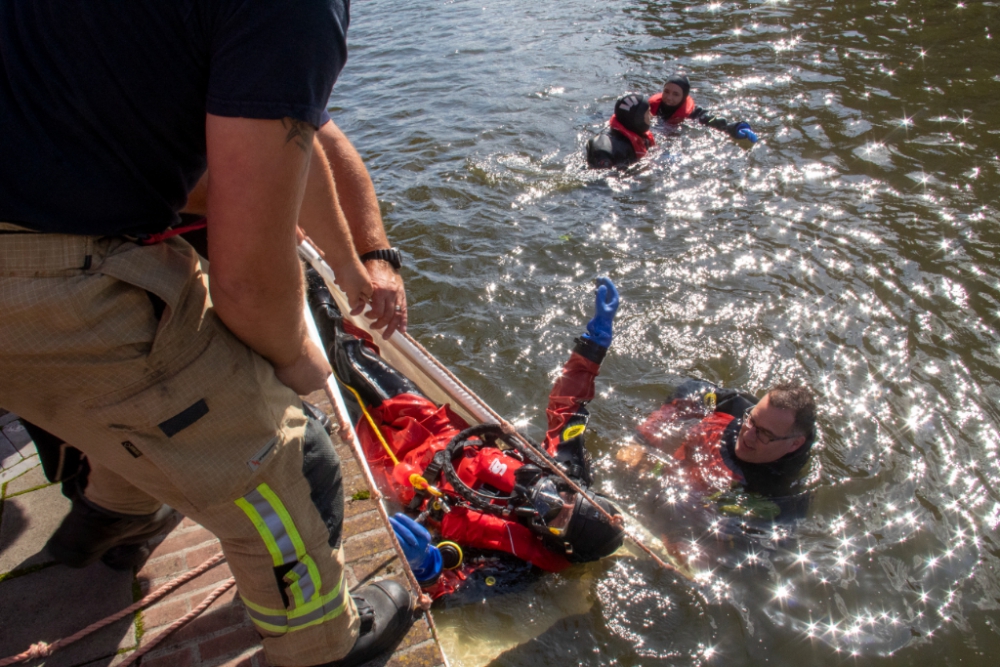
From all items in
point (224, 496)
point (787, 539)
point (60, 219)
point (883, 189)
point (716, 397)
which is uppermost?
point (60, 219)

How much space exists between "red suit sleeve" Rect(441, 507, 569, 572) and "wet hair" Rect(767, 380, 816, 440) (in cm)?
148

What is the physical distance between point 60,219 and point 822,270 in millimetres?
5466

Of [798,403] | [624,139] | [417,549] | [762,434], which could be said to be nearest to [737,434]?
[762,434]

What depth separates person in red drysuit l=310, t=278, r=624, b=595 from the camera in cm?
293

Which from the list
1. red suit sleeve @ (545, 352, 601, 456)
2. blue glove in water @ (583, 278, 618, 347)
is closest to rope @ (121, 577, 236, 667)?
red suit sleeve @ (545, 352, 601, 456)

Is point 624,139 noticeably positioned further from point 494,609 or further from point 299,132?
point 299,132

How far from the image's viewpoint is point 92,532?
2166 mm

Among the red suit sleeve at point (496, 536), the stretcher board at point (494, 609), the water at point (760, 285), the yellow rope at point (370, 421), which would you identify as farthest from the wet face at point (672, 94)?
the red suit sleeve at point (496, 536)

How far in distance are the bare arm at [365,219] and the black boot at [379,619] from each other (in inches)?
36.8

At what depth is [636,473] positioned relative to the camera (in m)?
4.04

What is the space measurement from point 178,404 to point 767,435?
313 cm

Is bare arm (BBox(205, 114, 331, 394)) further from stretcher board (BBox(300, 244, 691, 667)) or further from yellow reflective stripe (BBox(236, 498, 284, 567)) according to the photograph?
stretcher board (BBox(300, 244, 691, 667))

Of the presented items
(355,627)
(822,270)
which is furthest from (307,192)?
(822,270)

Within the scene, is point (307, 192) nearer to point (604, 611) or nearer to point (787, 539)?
point (604, 611)
